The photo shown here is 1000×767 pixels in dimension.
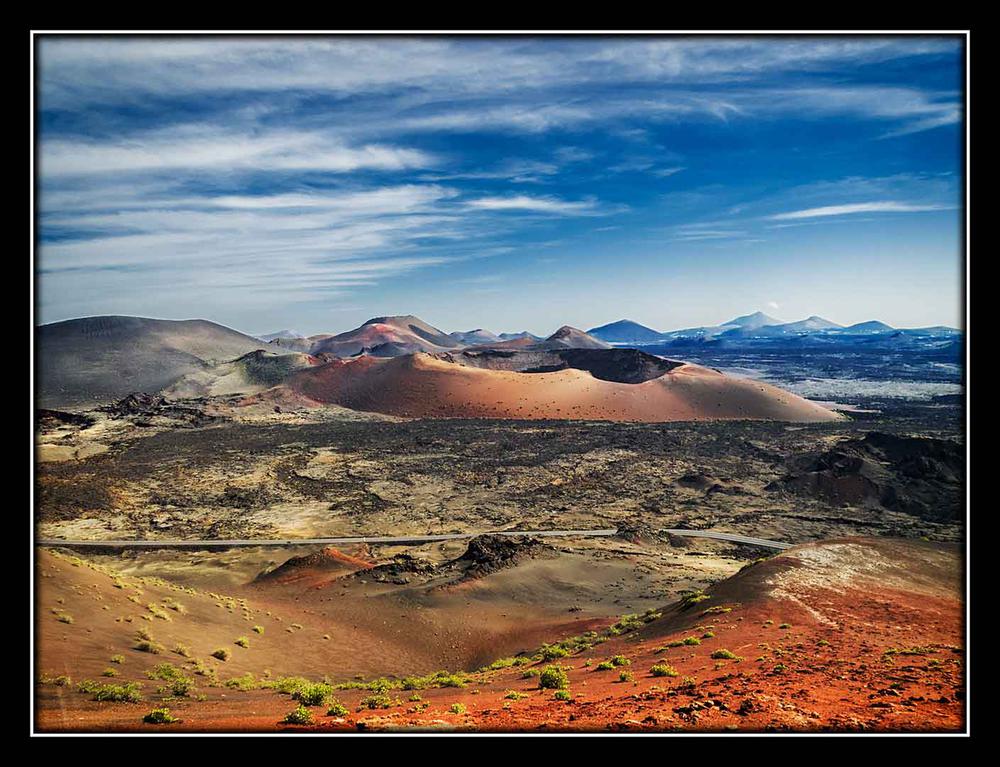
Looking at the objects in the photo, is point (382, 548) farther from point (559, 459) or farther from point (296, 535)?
point (559, 459)

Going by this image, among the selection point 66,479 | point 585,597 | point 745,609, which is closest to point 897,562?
point 745,609

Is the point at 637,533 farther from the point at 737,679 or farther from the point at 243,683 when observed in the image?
the point at 243,683

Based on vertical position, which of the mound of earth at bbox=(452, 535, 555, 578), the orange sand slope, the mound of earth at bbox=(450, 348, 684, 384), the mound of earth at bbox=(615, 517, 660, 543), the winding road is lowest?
the winding road

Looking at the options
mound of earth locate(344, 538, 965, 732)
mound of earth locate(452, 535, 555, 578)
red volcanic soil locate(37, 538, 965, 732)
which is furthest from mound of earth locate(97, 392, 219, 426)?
mound of earth locate(344, 538, 965, 732)

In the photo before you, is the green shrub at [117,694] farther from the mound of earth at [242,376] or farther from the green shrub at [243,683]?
the mound of earth at [242,376]

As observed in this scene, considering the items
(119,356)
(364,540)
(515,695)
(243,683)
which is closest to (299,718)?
(515,695)

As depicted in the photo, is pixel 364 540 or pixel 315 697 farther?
pixel 364 540

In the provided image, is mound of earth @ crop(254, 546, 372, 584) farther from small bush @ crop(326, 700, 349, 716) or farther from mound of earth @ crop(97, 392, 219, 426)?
mound of earth @ crop(97, 392, 219, 426)
